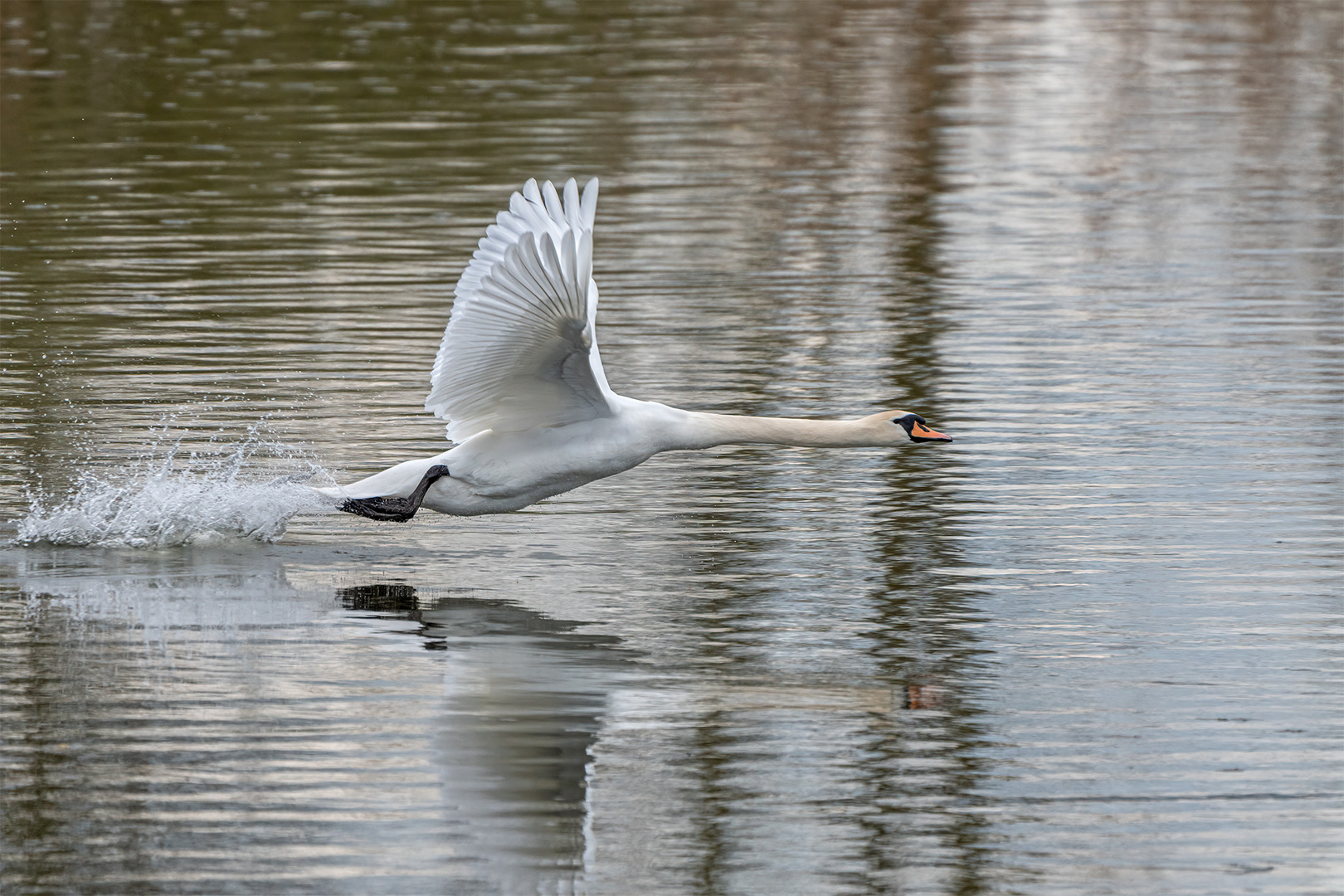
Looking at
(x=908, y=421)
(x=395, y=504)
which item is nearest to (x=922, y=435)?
(x=908, y=421)

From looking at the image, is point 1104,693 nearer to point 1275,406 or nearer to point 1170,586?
point 1170,586

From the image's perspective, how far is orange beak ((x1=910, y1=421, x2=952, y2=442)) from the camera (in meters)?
9.81

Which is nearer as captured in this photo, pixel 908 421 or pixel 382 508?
pixel 908 421

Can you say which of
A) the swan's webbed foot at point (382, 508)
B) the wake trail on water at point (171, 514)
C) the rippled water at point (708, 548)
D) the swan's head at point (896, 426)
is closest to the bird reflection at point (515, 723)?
the rippled water at point (708, 548)

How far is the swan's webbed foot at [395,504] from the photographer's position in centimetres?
998

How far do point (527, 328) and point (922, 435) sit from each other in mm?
1835

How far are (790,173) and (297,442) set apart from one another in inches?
499

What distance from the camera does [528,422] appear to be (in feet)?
32.9

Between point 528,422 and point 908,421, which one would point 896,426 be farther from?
point 528,422

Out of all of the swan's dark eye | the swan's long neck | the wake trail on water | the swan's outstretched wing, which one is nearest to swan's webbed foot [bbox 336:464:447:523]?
the wake trail on water

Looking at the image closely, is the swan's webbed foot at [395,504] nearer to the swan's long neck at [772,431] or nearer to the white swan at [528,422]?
the white swan at [528,422]

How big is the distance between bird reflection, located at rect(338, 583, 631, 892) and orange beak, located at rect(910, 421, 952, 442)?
1.72 m

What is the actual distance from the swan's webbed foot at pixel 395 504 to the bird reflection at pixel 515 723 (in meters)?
0.32

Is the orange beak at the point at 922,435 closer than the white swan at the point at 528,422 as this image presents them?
No
